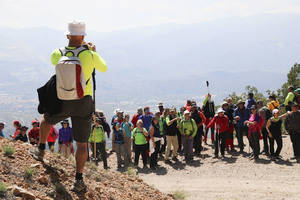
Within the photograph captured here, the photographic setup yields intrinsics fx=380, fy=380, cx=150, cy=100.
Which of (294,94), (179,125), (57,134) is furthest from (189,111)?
(57,134)

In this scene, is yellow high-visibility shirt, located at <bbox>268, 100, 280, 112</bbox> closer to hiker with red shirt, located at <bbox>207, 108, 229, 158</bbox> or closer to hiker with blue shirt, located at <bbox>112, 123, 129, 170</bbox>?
hiker with red shirt, located at <bbox>207, 108, 229, 158</bbox>

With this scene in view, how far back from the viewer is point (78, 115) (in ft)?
16.9

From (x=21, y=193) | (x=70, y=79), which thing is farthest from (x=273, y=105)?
(x=21, y=193)

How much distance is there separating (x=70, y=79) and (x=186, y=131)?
467 inches

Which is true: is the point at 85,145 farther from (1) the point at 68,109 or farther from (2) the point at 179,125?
(2) the point at 179,125

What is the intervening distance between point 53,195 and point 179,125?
11.4 metres

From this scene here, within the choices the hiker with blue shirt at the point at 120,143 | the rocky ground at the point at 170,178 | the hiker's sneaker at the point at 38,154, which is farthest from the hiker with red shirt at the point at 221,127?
the hiker's sneaker at the point at 38,154

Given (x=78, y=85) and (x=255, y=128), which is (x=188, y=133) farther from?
(x=78, y=85)

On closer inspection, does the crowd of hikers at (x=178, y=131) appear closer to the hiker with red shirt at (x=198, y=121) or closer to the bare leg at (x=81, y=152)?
the hiker with red shirt at (x=198, y=121)

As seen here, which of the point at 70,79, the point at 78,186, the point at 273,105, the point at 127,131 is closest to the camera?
the point at 70,79

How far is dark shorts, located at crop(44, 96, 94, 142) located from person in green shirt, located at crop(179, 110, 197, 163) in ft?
36.3

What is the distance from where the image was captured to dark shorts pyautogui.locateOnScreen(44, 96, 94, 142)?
199 inches

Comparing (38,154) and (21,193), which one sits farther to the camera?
(38,154)

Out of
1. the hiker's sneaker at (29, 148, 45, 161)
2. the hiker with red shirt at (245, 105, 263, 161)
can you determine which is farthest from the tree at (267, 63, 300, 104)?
the hiker's sneaker at (29, 148, 45, 161)
